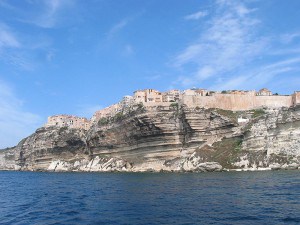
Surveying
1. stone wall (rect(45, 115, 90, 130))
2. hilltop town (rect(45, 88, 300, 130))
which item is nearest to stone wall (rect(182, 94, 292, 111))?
hilltop town (rect(45, 88, 300, 130))

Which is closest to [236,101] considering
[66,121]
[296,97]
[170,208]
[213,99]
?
[213,99]

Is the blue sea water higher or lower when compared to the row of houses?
lower

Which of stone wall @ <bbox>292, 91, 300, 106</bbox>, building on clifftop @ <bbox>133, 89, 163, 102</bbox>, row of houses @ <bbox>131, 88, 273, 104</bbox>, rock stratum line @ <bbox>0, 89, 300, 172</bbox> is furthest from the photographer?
row of houses @ <bbox>131, 88, 273, 104</bbox>

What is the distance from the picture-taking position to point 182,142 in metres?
102

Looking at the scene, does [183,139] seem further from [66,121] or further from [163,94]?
[66,121]

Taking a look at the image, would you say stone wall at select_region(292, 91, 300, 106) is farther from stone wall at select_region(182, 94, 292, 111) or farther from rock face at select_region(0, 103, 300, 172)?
rock face at select_region(0, 103, 300, 172)

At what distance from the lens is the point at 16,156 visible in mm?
177500

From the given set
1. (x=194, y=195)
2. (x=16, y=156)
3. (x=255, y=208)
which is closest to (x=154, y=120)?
(x=194, y=195)

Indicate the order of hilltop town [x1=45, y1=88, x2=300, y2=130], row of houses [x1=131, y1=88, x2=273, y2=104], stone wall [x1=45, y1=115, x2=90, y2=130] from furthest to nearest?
stone wall [x1=45, y1=115, x2=90, y2=130], row of houses [x1=131, y1=88, x2=273, y2=104], hilltop town [x1=45, y1=88, x2=300, y2=130]

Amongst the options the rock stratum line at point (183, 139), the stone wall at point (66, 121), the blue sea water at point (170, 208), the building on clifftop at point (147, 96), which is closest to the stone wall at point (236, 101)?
the rock stratum line at point (183, 139)

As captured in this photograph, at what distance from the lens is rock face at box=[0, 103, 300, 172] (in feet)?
278

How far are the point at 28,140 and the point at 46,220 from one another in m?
140

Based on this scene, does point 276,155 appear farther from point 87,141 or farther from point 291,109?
point 87,141

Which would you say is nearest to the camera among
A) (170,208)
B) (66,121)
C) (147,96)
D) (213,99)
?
(170,208)
